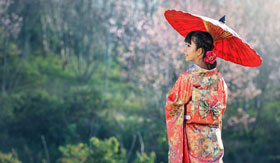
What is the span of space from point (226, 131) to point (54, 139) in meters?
3.61

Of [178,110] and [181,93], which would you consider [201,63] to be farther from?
[178,110]

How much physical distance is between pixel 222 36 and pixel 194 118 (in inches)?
26.0

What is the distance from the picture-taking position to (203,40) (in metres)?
2.31

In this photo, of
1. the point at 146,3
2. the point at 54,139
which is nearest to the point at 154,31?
the point at 146,3

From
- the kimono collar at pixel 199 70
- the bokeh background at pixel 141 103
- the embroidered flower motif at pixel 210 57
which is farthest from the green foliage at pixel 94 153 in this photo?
the embroidered flower motif at pixel 210 57

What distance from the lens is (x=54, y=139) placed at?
19.3 ft

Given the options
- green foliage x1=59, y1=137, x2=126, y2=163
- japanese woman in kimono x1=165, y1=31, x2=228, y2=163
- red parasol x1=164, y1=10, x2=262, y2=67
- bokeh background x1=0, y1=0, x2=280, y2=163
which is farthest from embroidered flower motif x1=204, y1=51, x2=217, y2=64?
green foliage x1=59, y1=137, x2=126, y2=163

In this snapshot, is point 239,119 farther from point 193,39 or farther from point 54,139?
point 193,39

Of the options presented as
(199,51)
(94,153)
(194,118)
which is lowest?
(94,153)

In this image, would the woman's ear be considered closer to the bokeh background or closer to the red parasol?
the red parasol

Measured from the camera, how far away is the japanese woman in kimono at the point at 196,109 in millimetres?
2275

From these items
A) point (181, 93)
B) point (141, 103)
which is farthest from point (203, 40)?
point (141, 103)

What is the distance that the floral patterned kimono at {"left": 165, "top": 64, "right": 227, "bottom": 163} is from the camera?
227 centimetres

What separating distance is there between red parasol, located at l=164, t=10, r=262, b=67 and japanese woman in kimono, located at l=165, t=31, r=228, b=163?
0.21ft
